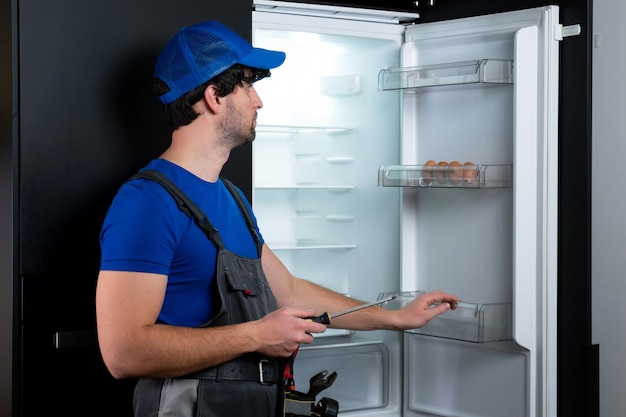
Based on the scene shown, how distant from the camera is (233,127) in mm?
1916

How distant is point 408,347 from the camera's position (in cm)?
315

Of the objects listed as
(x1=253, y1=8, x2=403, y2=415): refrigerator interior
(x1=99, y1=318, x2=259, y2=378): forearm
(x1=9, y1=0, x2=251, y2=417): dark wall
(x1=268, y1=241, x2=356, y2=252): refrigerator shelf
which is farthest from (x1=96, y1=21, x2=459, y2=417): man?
(x1=253, y1=8, x2=403, y2=415): refrigerator interior

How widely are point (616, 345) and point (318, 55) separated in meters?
1.50

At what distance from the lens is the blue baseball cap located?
6.14 ft

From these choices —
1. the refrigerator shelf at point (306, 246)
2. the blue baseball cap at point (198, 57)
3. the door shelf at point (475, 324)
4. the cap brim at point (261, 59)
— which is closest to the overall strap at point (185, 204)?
the blue baseball cap at point (198, 57)

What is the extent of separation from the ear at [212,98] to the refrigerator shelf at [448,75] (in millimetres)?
1099

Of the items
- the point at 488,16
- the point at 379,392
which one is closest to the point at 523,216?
the point at 488,16

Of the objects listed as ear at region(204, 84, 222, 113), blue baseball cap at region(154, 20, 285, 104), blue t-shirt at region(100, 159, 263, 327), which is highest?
blue baseball cap at region(154, 20, 285, 104)

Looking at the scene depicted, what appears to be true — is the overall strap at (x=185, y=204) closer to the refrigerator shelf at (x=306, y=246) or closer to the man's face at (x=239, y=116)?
the man's face at (x=239, y=116)

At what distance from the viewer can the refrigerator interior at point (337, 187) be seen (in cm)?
321

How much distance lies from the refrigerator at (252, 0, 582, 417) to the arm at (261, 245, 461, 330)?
677 mm

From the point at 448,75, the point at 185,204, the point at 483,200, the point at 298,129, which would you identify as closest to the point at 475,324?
the point at 483,200

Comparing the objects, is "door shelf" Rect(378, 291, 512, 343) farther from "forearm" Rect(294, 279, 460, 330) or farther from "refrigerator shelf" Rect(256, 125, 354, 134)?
"refrigerator shelf" Rect(256, 125, 354, 134)

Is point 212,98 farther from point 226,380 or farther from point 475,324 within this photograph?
point 475,324
